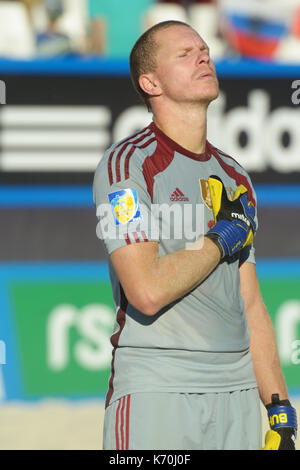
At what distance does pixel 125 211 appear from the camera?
2.89m

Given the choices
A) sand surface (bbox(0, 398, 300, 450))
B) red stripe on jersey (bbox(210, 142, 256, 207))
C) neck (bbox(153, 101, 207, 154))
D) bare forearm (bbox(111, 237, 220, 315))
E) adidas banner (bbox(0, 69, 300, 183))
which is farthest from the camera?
adidas banner (bbox(0, 69, 300, 183))

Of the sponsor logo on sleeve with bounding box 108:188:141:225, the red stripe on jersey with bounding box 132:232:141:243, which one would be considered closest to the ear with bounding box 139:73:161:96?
the sponsor logo on sleeve with bounding box 108:188:141:225

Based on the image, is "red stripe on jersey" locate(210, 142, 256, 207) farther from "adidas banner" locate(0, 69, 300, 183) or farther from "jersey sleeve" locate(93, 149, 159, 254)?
"adidas banner" locate(0, 69, 300, 183)

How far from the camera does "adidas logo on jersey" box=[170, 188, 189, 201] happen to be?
297 cm

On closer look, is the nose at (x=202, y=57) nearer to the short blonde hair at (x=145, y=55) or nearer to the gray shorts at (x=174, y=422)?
the short blonde hair at (x=145, y=55)

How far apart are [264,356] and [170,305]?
50 cm

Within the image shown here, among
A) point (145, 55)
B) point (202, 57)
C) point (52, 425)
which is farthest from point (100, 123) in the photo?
point (202, 57)

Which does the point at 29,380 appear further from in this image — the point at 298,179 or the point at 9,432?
the point at 298,179

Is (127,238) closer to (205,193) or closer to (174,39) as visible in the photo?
→ (205,193)

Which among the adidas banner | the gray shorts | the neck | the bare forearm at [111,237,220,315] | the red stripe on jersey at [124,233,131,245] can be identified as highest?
the adidas banner

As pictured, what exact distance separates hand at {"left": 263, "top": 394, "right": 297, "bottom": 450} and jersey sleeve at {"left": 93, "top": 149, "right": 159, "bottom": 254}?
0.80 metres
